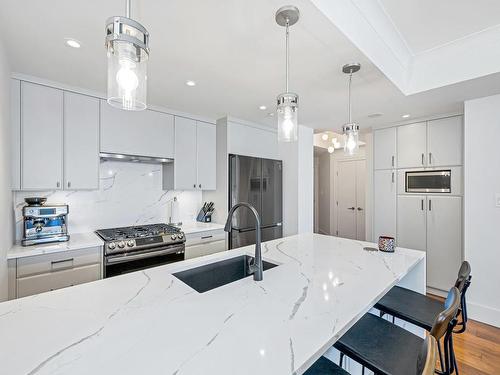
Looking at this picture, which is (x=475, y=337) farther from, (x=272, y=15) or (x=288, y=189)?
(x=272, y=15)

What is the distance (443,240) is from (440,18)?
2.53 meters

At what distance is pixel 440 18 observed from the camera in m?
1.75

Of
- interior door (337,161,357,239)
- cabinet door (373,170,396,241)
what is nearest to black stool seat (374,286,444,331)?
cabinet door (373,170,396,241)

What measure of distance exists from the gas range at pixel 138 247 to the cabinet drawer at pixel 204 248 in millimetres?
115

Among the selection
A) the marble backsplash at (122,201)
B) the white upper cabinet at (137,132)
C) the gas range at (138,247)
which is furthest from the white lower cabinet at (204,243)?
the white upper cabinet at (137,132)

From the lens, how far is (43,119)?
85.9 inches

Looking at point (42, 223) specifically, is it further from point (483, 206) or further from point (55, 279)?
point (483, 206)

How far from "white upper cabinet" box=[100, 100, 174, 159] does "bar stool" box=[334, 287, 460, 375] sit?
8.25ft

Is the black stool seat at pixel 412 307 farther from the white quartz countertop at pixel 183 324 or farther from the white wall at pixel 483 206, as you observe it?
the white wall at pixel 483 206

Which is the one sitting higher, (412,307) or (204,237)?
(204,237)

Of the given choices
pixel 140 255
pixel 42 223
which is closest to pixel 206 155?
pixel 140 255

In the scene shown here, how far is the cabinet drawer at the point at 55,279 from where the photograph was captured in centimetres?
187

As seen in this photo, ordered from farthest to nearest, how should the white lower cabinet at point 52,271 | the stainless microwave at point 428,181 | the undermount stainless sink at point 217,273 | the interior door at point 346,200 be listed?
the interior door at point 346,200
the stainless microwave at point 428,181
the white lower cabinet at point 52,271
the undermount stainless sink at point 217,273

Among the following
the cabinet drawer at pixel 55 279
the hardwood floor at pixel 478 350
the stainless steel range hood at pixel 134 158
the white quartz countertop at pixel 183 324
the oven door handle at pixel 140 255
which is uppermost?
the stainless steel range hood at pixel 134 158
